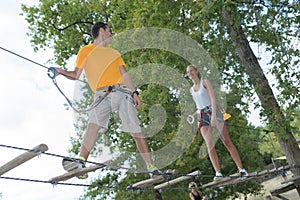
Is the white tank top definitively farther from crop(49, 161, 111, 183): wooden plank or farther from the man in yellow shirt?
crop(49, 161, 111, 183): wooden plank

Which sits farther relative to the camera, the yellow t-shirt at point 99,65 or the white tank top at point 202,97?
the white tank top at point 202,97

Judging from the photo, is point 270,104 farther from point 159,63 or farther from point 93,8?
point 93,8

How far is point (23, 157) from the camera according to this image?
13.1 ft

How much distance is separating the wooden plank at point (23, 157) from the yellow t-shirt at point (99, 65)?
1.07m

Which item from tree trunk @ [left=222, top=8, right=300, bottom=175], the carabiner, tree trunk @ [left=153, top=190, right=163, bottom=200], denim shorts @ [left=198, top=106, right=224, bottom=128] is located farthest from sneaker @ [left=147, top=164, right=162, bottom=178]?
tree trunk @ [left=153, top=190, right=163, bottom=200]

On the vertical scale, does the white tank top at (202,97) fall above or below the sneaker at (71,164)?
above

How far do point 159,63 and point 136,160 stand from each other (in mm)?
5481

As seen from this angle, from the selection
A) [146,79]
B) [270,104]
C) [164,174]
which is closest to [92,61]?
[164,174]

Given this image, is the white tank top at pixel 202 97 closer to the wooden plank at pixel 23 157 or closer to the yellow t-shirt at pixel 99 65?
the yellow t-shirt at pixel 99 65

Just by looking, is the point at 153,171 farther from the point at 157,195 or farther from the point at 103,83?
the point at 157,195

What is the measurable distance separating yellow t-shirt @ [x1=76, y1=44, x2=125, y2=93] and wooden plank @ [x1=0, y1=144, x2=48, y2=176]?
42.3 inches

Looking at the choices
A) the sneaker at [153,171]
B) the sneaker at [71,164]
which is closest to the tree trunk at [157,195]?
the sneaker at [153,171]

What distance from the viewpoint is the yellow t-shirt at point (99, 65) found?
4781mm

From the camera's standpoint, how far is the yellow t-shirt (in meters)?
4.78
